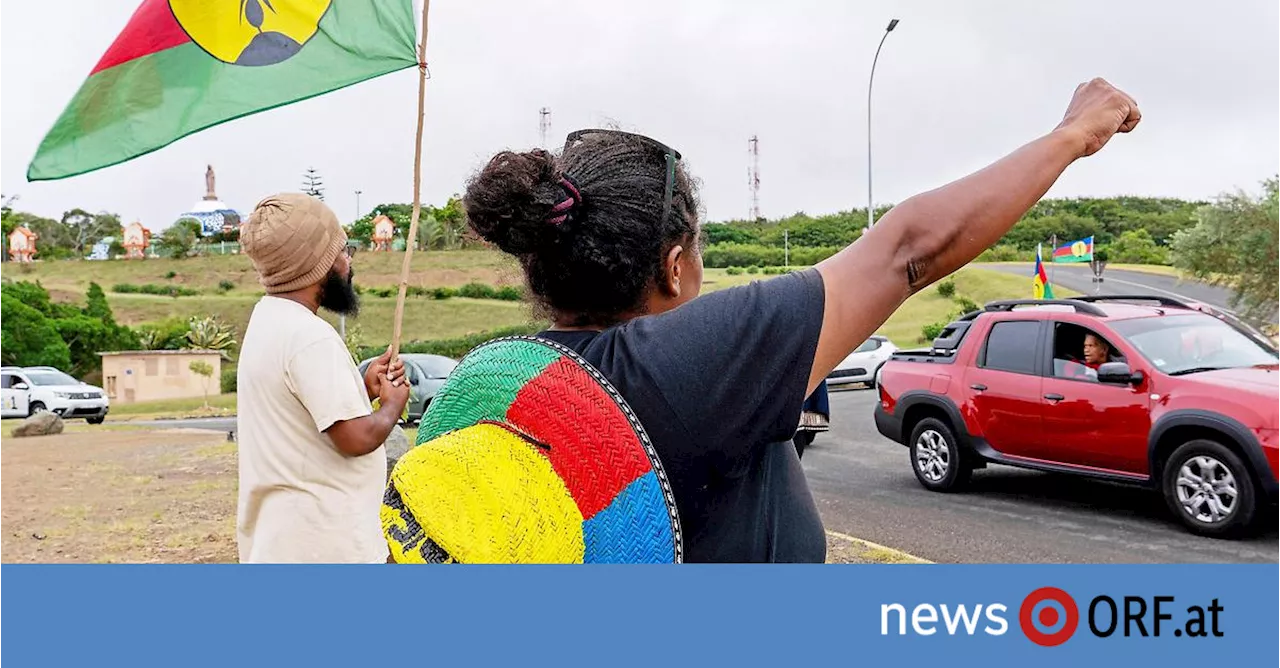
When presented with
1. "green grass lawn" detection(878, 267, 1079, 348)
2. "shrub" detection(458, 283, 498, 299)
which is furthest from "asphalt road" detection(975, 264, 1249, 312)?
"shrub" detection(458, 283, 498, 299)

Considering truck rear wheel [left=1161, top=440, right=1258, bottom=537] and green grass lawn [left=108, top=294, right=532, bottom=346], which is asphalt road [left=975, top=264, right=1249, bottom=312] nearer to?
green grass lawn [left=108, top=294, right=532, bottom=346]

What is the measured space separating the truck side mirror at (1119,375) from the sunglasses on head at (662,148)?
7578 millimetres

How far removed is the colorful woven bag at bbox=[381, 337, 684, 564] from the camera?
144 centimetres

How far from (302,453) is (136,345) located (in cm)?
5358

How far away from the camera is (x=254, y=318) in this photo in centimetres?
312

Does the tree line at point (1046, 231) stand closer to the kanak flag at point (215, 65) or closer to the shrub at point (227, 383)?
the shrub at point (227, 383)

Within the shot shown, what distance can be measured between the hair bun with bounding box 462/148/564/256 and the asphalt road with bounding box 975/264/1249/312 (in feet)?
133

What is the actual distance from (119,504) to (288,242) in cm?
829

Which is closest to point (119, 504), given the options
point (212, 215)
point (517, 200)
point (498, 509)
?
point (517, 200)

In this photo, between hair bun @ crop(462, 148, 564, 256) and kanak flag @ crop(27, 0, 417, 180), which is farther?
kanak flag @ crop(27, 0, 417, 180)

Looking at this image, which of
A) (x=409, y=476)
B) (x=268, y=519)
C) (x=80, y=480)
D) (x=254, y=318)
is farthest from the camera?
(x=80, y=480)

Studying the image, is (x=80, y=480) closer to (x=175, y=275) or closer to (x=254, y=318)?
(x=254, y=318)

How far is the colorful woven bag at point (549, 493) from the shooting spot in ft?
4.74

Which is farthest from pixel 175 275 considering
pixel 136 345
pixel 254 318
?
pixel 254 318
